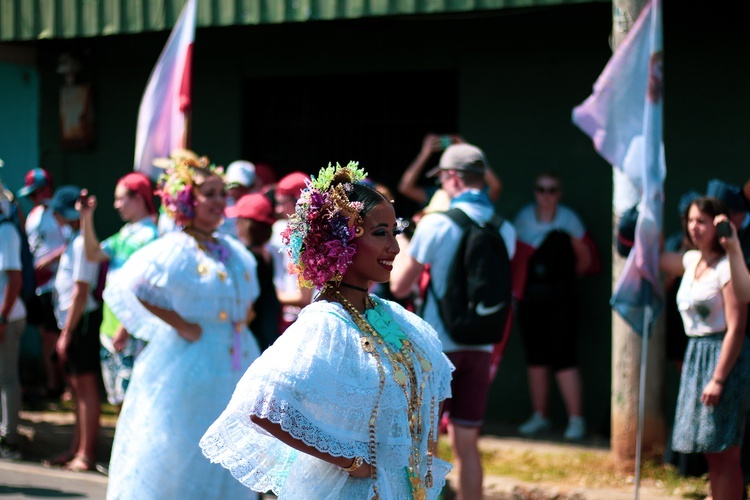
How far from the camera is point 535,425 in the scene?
9.05m

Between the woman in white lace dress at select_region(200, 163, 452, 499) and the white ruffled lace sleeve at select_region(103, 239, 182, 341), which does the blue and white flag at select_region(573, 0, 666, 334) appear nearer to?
the white ruffled lace sleeve at select_region(103, 239, 182, 341)

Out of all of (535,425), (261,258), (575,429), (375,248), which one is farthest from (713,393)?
(535,425)

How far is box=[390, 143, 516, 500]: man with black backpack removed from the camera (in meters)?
6.16

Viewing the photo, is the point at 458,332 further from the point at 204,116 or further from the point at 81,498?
the point at 204,116

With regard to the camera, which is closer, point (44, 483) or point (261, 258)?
point (261, 258)

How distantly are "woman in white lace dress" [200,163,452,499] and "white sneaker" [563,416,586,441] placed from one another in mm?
4923

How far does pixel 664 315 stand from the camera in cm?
766

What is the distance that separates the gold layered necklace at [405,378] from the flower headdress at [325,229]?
0.32 feet

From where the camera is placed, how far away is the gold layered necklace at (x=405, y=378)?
368cm

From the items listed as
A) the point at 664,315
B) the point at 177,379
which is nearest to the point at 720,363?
the point at 664,315

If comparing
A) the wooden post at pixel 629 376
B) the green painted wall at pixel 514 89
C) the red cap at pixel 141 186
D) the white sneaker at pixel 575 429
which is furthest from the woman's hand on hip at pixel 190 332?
the green painted wall at pixel 514 89

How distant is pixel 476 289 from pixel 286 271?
1.76 metres

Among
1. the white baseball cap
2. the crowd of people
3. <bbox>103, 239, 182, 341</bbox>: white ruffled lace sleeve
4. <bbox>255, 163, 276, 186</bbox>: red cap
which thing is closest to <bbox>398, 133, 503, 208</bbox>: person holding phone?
the crowd of people

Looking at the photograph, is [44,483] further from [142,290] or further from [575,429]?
[575,429]
